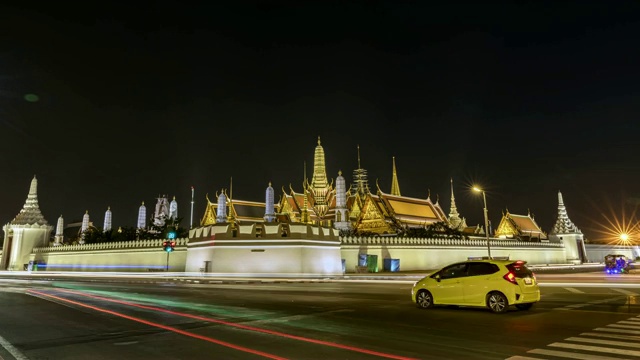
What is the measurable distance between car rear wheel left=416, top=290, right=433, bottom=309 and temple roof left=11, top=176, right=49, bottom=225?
220ft

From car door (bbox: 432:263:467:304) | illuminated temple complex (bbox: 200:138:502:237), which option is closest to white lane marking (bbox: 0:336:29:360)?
car door (bbox: 432:263:467:304)

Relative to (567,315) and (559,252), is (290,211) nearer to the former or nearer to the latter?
(559,252)

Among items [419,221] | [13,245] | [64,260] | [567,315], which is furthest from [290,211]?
[567,315]

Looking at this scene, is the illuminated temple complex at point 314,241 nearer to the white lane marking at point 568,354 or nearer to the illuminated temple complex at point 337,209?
the illuminated temple complex at point 337,209

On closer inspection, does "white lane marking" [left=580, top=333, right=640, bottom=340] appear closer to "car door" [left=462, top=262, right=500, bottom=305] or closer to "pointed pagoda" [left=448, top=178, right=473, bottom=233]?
"car door" [left=462, top=262, right=500, bottom=305]

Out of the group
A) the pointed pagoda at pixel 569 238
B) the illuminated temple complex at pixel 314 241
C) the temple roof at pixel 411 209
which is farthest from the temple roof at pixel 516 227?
the temple roof at pixel 411 209

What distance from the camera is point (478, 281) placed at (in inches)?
478

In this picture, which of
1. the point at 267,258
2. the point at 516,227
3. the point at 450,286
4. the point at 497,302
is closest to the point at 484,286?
the point at 497,302

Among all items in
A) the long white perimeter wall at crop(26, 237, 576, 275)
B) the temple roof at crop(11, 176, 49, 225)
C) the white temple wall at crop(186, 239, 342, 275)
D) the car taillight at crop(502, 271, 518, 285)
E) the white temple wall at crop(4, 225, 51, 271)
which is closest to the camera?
the car taillight at crop(502, 271, 518, 285)

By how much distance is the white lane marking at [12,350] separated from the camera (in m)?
7.05

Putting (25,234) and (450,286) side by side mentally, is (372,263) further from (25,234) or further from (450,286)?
(25,234)

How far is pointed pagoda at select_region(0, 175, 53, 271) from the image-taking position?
6229cm

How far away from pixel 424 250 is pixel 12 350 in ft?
135

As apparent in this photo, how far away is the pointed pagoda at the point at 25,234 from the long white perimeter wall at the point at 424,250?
48213 millimetres
